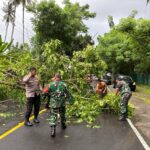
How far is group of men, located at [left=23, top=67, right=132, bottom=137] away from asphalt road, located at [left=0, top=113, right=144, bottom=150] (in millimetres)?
406

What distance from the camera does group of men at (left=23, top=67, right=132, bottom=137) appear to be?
454 inches

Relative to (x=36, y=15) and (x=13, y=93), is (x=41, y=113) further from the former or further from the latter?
(x=36, y=15)

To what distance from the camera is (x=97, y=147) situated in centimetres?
941

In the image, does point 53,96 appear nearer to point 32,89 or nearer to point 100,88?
point 32,89

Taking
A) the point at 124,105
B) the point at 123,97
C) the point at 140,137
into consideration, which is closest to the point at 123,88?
the point at 123,97

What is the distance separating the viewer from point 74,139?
10.4 m

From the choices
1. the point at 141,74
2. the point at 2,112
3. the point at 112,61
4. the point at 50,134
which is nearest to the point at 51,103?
the point at 50,134

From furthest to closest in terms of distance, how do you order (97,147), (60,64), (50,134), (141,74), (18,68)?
(141,74)
(60,64)
(18,68)
(50,134)
(97,147)

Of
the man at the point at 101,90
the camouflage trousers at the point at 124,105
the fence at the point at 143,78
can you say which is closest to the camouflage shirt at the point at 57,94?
the camouflage trousers at the point at 124,105

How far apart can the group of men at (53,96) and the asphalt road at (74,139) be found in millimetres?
406

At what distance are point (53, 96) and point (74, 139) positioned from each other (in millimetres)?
1717

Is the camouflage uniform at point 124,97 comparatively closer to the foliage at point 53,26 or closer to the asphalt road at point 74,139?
the asphalt road at point 74,139

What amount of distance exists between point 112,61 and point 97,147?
48285 millimetres

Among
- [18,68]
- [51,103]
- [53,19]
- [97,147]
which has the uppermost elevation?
[53,19]
